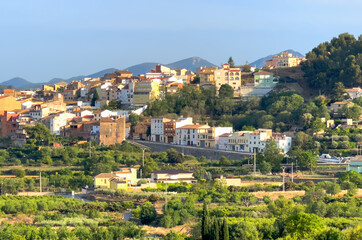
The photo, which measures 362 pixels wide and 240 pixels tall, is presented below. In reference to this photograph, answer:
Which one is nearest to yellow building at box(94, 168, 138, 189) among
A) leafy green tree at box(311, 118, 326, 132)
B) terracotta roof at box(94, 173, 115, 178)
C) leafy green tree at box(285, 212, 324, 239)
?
terracotta roof at box(94, 173, 115, 178)

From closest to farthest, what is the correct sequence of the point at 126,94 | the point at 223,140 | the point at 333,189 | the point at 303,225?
the point at 303,225, the point at 333,189, the point at 223,140, the point at 126,94

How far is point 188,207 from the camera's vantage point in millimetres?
36406

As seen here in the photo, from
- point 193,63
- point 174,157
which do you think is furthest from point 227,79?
point 193,63

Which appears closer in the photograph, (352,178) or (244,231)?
(244,231)

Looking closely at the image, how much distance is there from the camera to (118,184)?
43.8m

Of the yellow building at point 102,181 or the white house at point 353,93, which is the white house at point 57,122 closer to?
the yellow building at point 102,181

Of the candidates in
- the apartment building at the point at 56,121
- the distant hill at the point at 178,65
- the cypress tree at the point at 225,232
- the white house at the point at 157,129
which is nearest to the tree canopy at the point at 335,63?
the white house at the point at 157,129

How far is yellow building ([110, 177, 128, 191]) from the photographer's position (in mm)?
43594

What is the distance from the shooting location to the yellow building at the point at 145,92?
62944mm

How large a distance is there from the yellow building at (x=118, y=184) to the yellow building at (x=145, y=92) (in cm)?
1894

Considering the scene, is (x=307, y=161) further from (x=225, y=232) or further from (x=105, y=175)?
(x=225, y=232)

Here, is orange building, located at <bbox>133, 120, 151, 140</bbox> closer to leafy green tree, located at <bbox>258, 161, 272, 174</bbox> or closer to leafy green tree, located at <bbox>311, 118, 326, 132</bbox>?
leafy green tree, located at <bbox>311, 118, 326, 132</bbox>

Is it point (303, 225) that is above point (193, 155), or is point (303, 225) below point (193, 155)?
below

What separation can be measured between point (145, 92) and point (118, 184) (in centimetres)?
2022
